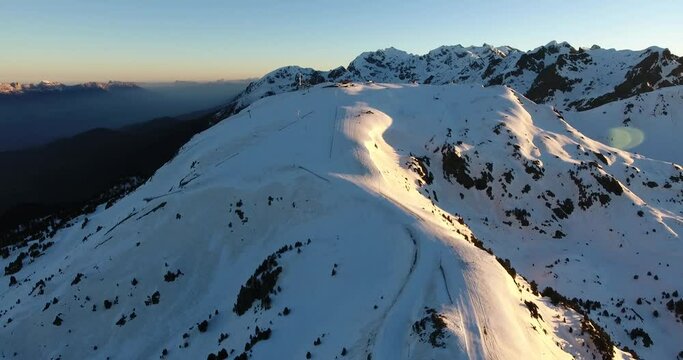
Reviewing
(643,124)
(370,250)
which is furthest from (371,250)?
(643,124)


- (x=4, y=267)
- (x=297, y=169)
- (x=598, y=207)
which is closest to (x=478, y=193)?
(x=598, y=207)

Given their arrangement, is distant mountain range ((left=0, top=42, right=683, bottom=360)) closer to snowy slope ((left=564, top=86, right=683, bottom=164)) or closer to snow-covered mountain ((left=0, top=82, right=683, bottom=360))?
snow-covered mountain ((left=0, top=82, right=683, bottom=360))

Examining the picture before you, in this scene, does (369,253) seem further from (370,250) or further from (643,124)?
(643,124)

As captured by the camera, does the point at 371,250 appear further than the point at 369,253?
A: Yes

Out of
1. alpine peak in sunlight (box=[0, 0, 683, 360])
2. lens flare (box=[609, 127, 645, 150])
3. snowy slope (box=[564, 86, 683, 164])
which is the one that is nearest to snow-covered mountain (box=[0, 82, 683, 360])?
alpine peak in sunlight (box=[0, 0, 683, 360])

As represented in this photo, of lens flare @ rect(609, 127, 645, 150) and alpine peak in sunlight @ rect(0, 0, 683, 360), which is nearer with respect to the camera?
alpine peak in sunlight @ rect(0, 0, 683, 360)

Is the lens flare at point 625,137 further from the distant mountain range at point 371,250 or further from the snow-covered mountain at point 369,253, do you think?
the snow-covered mountain at point 369,253

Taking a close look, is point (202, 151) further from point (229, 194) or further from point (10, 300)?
point (10, 300)
